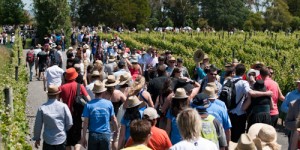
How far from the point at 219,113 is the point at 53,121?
2389 mm

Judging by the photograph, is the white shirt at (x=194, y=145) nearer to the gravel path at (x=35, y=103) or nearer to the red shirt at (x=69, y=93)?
the red shirt at (x=69, y=93)

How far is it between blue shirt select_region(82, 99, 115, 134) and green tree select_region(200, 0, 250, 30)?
84217 mm

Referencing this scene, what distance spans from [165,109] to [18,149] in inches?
90.9

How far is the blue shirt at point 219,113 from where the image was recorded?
7.70 meters

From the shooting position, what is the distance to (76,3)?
9256 cm

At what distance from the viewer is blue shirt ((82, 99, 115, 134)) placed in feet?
27.5

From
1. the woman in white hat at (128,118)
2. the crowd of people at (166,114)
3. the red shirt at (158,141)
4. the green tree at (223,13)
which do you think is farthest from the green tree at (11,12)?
the red shirt at (158,141)

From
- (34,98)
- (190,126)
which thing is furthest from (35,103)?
(190,126)

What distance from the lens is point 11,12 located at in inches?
3342

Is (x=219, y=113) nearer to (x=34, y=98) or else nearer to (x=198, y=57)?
(x=198, y=57)

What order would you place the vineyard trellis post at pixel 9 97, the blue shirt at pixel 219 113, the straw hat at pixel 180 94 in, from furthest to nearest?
the vineyard trellis post at pixel 9 97
the blue shirt at pixel 219 113
the straw hat at pixel 180 94

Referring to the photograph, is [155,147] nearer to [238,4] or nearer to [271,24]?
[271,24]

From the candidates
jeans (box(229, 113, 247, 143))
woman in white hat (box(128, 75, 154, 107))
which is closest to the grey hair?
woman in white hat (box(128, 75, 154, 107))

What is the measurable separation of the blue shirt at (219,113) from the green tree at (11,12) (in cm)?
7940
